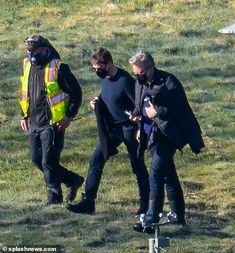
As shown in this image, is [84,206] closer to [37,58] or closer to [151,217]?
[151,217]

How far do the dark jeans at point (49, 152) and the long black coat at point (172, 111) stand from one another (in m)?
1.40

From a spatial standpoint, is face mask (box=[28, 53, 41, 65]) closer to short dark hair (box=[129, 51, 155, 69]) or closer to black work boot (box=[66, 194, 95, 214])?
short dark hair (box=[129, 51, 155, 69])

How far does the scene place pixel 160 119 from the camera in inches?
459

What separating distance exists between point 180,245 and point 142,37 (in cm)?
1121

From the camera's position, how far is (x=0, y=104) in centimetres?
1886

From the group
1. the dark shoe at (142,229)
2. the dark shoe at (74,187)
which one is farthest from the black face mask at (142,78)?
the dark shoe at (74,187)

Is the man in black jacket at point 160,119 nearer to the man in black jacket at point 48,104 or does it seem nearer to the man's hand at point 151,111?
the man's hand at point 151,111

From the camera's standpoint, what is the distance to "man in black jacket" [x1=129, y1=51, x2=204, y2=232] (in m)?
11.6

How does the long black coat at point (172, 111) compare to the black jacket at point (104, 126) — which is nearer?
the long black coat at point (172, 111)

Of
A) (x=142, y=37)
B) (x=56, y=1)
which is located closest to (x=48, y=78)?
A: (x=142, y=37)

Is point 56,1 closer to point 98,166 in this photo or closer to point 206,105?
point 206,105

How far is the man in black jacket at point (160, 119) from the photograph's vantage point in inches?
457

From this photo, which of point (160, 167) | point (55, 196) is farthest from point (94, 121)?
point (160, 167)

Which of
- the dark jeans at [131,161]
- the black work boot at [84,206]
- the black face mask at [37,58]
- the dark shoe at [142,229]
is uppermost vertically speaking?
the black face mask at [37,58]
